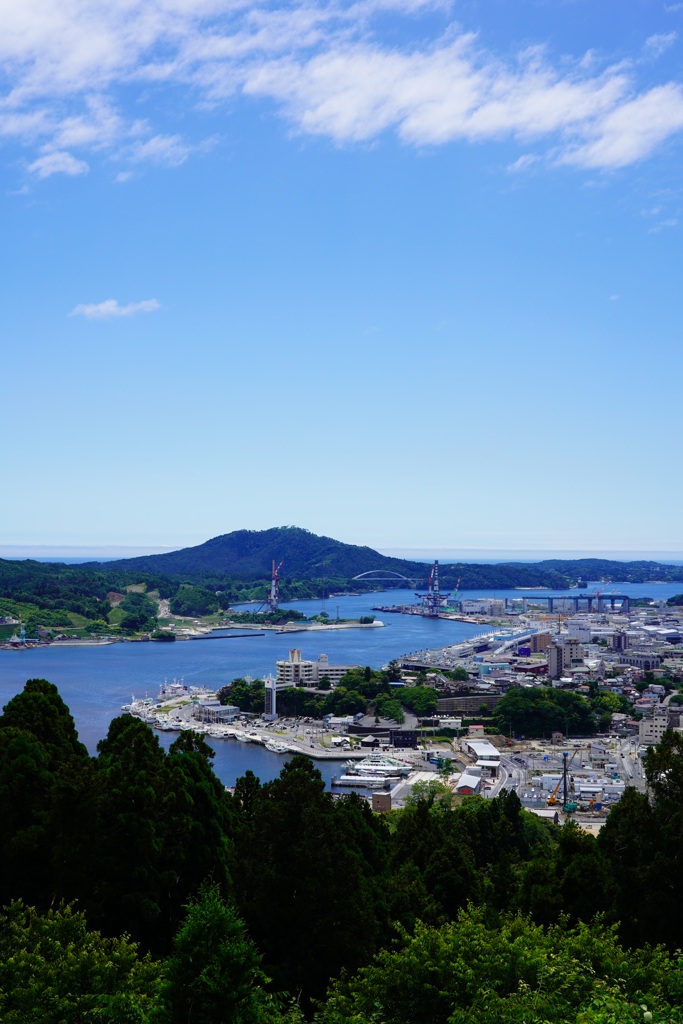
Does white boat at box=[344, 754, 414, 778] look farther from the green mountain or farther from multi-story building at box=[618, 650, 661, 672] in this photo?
the green mountain

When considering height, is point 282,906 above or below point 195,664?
above

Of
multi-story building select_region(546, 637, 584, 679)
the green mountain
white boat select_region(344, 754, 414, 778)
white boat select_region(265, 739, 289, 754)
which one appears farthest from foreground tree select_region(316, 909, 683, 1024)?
the green mountain

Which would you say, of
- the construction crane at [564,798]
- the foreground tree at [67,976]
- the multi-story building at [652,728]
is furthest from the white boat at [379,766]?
the foreground tree at [67,976]

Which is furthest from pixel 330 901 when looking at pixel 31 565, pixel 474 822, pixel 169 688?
pixel 31 565

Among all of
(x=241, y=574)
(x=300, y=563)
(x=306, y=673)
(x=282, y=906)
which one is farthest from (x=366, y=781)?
(x=300, y=563)

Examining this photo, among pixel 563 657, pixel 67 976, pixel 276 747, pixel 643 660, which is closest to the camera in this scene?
pixel 67 976

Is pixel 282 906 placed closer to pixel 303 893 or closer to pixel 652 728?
pixel 303 893

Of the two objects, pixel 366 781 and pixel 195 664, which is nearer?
pixel 366 781

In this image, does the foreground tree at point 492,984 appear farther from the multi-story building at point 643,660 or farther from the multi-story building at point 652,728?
the multi-story building at point 643,660
